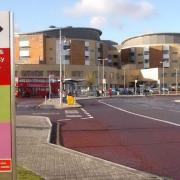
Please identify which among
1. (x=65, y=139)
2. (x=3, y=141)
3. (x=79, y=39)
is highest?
(x=79, y=39)

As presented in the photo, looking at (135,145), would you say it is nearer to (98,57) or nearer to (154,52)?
(98,57)

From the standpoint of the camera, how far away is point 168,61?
527 feet

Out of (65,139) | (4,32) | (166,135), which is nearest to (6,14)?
(4,32)

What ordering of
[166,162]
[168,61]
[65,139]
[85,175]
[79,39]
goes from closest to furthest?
[85,175], [166,162], [65,139], [79,39], [168,61]

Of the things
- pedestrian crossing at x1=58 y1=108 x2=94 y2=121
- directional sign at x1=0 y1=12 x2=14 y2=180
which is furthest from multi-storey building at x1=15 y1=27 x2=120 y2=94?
directional sign at x1=0 y1=12 x2=14 y2=180

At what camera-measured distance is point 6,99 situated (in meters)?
4.96

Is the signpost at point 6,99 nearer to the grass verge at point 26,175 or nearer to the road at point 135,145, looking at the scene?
the grass verge at point 26,175

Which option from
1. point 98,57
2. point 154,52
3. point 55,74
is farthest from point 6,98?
point 154,52

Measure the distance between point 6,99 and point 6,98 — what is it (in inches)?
0.4

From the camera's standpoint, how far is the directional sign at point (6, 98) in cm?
495

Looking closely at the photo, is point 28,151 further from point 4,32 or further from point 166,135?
point 4,32

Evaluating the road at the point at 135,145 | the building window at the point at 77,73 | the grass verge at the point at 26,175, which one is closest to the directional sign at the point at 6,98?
the grass verge at the point at 26,175

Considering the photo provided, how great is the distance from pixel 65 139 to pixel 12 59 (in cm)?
1259

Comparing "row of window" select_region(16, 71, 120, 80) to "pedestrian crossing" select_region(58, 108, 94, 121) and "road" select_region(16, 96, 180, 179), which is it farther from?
"road" select_region(16, 96, 180, 179)
